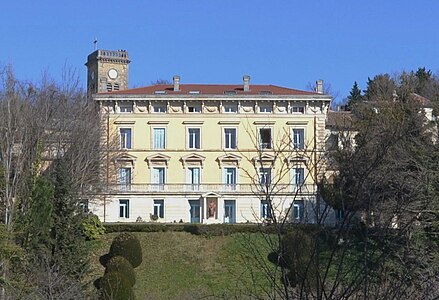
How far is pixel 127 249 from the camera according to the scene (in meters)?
34.2

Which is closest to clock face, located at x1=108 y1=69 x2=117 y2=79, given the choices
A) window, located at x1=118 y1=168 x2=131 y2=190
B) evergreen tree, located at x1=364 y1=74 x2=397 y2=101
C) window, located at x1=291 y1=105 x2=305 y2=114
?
evergreen tree, located at x1=364 y1=74 x2=397 y2=101

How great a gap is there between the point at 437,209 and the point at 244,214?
33.5 m

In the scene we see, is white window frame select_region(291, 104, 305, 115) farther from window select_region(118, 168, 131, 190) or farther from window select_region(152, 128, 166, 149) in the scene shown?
window select_region(118, 168, 131, 190)

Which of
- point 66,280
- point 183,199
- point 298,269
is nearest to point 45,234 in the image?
point 66,280

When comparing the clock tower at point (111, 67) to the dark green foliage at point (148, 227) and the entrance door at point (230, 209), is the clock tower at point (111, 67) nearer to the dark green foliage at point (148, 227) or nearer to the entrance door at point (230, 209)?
the entrance door at point (230, 209)

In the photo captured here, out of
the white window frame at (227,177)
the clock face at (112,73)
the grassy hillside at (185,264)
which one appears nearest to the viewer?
the grassy hillside at (185,264)

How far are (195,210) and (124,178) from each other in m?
4.90

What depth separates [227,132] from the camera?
52.7m

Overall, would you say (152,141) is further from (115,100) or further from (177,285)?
(177,285)

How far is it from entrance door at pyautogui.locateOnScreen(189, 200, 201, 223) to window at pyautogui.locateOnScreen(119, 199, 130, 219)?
390cm

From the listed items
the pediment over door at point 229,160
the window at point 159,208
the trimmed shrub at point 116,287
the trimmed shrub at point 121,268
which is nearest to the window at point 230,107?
the pediment over door at point 229,160

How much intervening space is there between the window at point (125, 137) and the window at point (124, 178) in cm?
151

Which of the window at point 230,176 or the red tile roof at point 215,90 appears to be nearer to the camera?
the window at point 230,176

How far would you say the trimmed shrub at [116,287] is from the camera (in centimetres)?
2422
